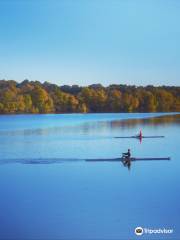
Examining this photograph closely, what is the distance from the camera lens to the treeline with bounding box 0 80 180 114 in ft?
179

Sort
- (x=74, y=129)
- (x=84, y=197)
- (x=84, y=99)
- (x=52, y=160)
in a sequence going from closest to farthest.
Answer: (x=84, y=197), (x=52, y=160), (x=74, y=129), (x=84, y=99)

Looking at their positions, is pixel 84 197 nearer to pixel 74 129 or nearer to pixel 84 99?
pixel 74 129

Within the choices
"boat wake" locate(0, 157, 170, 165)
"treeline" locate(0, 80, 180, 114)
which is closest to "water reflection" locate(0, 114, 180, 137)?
"boat wake" locate(0, 157, 170, 165)

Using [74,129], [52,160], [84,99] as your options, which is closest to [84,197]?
[52,160]

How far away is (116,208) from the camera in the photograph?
8.26 meters

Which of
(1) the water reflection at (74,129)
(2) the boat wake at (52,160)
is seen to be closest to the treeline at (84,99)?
(1) the water reflection at (74,129)

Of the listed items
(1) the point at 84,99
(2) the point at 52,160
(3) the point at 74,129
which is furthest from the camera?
(1) the point at 84,99

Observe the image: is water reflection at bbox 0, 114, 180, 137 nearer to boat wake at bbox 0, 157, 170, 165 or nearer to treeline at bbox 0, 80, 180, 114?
boat wake at bbox 0, 157, 170, 165

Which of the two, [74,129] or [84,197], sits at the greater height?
[74,129]

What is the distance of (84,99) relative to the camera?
196ft

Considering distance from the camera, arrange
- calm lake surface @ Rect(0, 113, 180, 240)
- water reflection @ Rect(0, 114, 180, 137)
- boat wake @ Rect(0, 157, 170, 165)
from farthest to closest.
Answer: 1. water reflection @ Rect(0, 114, 180, 137)
2. boat wake @ Rect(0, 157, 170, 165)
3. calm lake surface @ Rect(0, 113, 180, 240)

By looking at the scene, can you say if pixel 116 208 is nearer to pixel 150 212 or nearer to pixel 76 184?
pixel 150 212

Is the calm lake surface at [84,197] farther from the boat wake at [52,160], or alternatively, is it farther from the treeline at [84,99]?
the treeline at [84,99]

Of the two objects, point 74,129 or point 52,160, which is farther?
point 74,129
